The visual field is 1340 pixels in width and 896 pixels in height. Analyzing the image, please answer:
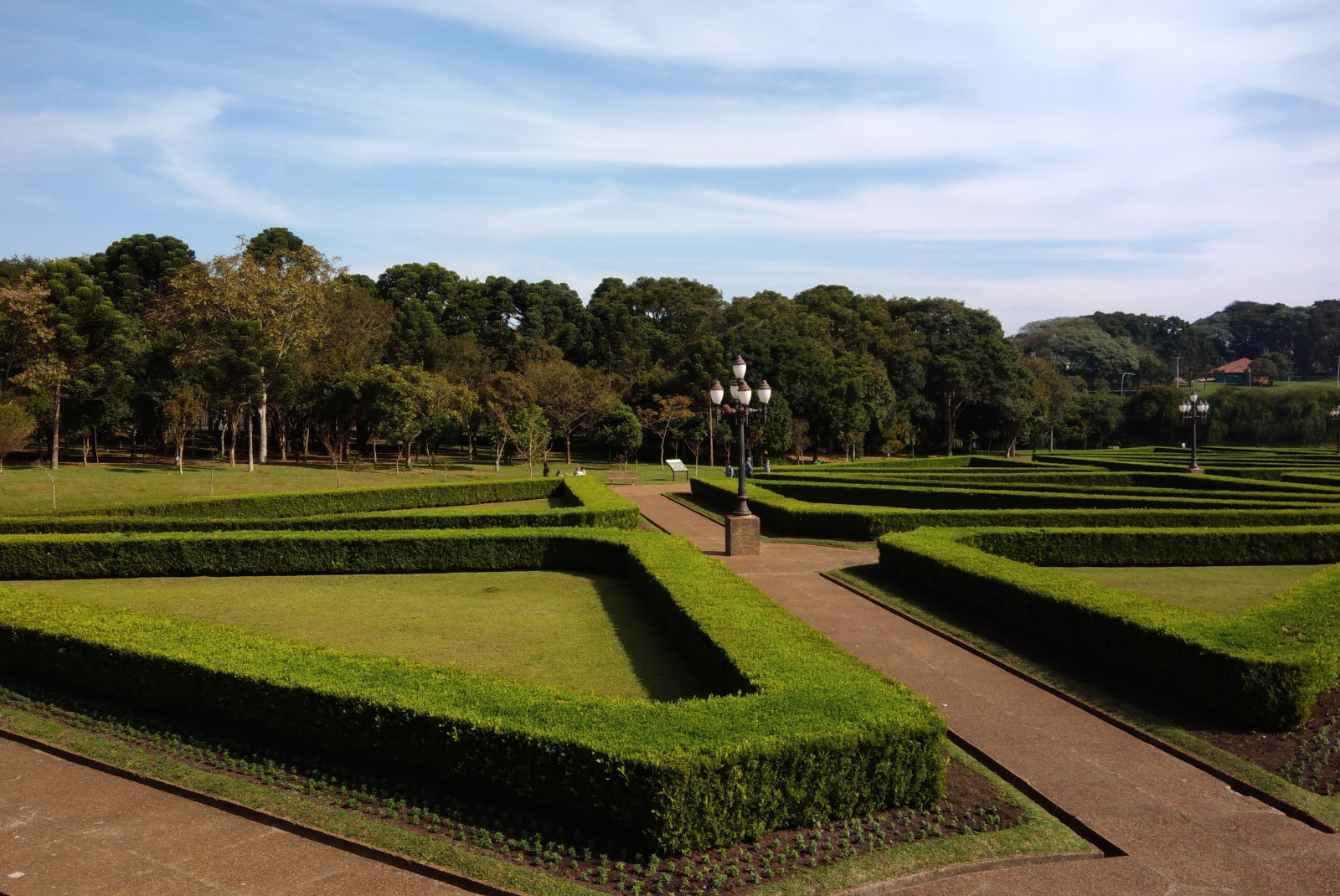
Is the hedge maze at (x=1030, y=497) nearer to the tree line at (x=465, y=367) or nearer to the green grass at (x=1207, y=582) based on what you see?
the green grass at (x=1207, y=582)

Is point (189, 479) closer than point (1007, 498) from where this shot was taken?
No

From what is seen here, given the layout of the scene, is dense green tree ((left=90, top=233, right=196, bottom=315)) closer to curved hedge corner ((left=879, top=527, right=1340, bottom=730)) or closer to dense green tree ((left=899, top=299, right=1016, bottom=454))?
dense green tree ((left=899, top=299, right=1016, bottom=454))

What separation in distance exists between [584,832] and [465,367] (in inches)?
1809

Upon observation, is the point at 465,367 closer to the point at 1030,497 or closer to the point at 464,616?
the point at 1030,497

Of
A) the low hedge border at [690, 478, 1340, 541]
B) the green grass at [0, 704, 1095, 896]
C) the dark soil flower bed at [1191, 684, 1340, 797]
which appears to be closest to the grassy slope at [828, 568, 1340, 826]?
the dark soil flower bed at [1191, 684, 1340, 797]

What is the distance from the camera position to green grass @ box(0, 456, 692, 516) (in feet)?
91.9

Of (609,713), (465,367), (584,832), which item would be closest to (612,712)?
(609,713)

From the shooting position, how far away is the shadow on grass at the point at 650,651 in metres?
8.87

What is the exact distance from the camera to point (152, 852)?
19.7 feet

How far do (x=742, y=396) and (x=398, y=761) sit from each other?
1053cm

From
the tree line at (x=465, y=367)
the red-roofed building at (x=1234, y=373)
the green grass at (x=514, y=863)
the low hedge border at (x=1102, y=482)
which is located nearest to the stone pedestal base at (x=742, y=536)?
the low hedge border at (x=1102, y=482)

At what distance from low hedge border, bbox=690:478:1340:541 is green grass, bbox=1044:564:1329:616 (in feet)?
6.31

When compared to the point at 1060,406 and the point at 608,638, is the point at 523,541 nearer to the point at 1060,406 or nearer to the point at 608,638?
the point at 608,638

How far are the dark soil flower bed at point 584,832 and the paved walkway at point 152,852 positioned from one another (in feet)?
1.64
